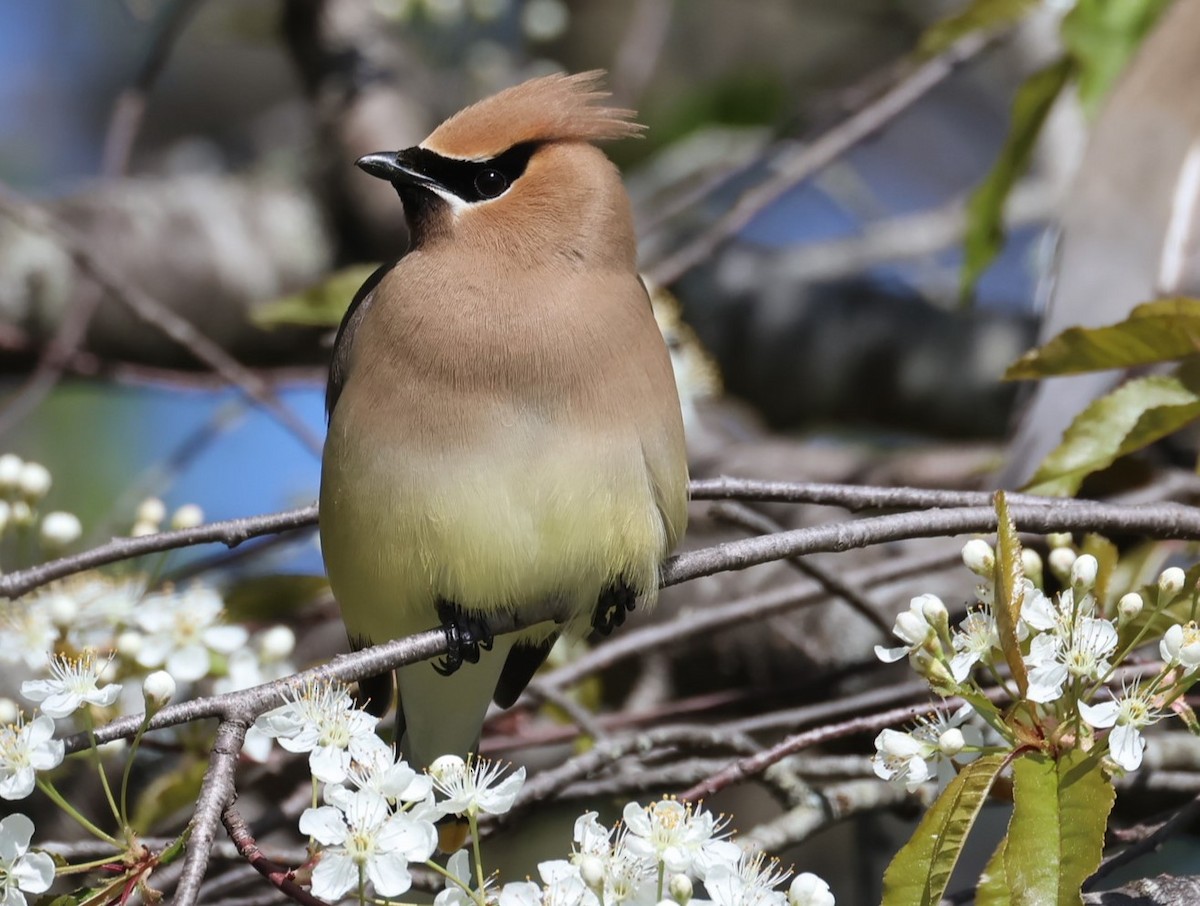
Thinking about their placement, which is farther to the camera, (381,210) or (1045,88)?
(381,210)

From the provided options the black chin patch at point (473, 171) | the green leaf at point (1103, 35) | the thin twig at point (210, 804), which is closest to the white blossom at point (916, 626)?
the thin twig at point (210, 804)

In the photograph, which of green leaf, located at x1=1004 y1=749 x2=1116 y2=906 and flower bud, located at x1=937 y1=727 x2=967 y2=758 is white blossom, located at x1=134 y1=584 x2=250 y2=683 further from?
green leaf, located at x1=1004 y1=749 x2=1116 y2=906

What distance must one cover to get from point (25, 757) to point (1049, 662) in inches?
51.7

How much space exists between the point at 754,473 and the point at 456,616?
2042mm

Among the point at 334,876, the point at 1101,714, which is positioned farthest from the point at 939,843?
the point at 334,876

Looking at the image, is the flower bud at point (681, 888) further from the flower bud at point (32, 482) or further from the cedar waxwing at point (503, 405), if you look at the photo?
the flower bud at point (32, 482)

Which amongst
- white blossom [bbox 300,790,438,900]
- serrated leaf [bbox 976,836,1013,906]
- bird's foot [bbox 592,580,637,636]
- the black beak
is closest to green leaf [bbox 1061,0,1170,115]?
the black beak

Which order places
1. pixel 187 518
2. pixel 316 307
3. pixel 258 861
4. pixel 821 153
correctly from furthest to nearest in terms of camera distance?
pixel 821 153
pixel 316 307
pixel 187 518
pixel 258 861

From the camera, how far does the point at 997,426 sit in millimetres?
5809

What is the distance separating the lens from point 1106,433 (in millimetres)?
2885

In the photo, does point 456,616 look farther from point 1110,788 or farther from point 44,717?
point 1110,788

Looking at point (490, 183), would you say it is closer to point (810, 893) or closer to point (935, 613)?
point (935, 613)

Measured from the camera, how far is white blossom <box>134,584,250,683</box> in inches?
126

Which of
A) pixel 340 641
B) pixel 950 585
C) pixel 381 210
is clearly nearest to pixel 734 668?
pixel 950 585
